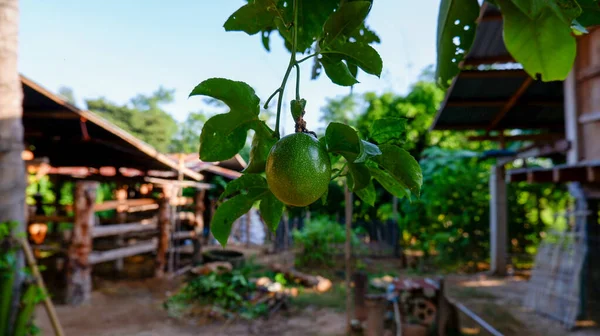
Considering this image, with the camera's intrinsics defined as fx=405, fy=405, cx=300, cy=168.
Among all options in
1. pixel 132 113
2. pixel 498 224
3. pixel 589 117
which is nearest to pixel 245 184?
pixel 589 117

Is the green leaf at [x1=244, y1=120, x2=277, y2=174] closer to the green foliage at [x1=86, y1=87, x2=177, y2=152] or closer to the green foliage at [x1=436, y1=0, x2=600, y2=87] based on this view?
the green foliage at [x1=436, y1=0, x2=600, y2=87]

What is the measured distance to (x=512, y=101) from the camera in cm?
559

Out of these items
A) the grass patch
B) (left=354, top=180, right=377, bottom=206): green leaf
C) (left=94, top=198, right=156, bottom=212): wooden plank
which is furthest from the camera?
(left=94, top=198, right=156, bottom=212): wooden plank

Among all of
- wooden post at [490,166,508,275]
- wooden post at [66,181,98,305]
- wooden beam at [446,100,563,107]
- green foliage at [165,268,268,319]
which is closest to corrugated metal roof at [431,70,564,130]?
wooden beam at [446,100,563,107]

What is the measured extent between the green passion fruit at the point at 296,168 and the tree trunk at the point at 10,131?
11.2 feet

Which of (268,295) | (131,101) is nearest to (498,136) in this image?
(268,295)

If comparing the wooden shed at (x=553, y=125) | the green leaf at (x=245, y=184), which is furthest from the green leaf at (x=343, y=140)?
the wooden shed at (x=553, y=125)

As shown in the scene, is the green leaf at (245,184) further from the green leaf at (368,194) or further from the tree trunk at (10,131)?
the tree trunk at (10,131)

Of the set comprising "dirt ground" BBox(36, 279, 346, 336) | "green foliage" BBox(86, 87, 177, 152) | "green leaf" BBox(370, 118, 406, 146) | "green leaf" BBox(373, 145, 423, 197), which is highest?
"green foliage" BBox(86, 87, 177, 152)

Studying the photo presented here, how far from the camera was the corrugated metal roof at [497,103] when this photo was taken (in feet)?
16.9

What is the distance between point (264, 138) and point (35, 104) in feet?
20.2

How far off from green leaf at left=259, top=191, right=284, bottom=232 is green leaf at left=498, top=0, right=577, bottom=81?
34 centimetres

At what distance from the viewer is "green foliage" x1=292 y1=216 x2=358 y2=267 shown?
8367mm

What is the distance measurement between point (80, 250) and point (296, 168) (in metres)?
6.32
